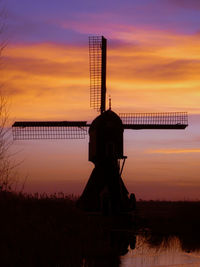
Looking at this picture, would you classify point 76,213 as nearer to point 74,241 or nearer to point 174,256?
point 74,241

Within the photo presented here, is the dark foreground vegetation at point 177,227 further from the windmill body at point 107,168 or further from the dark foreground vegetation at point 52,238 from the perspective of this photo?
the windmill body at point 107,168

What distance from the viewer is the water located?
17078 mm

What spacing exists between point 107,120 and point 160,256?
11117 millimetres

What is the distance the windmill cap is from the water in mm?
8025

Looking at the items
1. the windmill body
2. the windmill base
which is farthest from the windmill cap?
the windmill base

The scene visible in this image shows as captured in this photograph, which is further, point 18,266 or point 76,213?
point 76,213

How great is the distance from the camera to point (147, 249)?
66.3ft

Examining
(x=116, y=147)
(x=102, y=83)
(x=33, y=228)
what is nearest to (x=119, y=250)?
(x=33, y=228)

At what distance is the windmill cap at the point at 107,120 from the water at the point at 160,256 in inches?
316

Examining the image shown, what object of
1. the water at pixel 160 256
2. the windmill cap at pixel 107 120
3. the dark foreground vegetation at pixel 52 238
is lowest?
the water at pixel 160 256

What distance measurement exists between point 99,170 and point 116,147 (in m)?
1.58

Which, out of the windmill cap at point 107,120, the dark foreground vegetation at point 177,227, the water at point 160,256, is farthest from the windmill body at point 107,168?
the water at point 160,256

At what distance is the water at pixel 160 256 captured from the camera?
672 inches

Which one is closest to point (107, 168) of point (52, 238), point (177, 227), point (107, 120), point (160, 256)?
point (107, 120)
